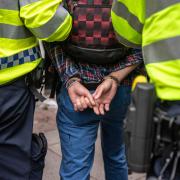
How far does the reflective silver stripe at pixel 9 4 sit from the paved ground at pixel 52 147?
5.93 ft

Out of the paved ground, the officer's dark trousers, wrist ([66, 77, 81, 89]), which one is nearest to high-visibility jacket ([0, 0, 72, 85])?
the officer's dark trousers

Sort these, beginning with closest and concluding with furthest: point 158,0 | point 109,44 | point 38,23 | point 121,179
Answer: point 158,0 → point 38,23 → point 109,44 → point 121,179

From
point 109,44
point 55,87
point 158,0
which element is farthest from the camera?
point 55,87

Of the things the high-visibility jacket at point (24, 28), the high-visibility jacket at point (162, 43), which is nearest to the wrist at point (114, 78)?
the high-visibility jacket at point (24, 28)

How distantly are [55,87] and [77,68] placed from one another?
0.95ft

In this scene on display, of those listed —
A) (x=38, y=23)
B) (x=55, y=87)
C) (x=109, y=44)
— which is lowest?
(x=55, y=87)

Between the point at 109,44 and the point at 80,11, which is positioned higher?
the point at 80,11

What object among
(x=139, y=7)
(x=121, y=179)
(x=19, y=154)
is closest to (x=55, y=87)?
(x=19, y=154)

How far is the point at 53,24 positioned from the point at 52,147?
2.15 metres

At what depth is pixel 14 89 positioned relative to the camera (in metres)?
2.35

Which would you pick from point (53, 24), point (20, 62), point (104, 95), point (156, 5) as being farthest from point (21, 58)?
point (156, 5)

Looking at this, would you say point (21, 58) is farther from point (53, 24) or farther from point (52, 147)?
point (52, 147)

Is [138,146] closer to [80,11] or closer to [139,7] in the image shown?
[139,7]

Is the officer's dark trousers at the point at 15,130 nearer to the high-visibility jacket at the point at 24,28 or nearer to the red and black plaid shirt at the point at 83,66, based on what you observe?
the high-visibility jacket at the point at 24,28
